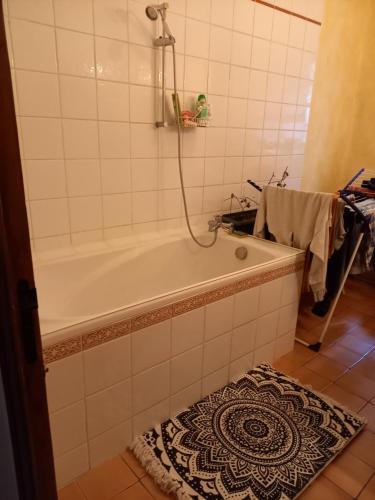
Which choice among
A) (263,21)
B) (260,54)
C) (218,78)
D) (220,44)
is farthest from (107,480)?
(263,21)

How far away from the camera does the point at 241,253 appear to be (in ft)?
7.39

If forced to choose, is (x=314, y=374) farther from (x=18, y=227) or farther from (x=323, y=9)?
(x=323, y=9)

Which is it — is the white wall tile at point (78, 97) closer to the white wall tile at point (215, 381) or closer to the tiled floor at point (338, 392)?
the white wall tile at point (215, 381)

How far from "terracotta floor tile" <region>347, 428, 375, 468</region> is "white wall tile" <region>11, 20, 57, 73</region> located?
7.29ft

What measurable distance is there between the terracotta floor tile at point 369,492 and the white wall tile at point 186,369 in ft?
2.55

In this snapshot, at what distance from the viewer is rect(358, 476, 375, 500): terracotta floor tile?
131 centimetres

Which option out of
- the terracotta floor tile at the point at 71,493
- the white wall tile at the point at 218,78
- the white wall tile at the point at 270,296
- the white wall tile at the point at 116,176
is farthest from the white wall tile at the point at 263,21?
the terracotta floor tile at the point at 71,493

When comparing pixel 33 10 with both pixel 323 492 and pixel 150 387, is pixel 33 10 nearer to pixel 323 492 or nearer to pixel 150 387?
pixel 150 387

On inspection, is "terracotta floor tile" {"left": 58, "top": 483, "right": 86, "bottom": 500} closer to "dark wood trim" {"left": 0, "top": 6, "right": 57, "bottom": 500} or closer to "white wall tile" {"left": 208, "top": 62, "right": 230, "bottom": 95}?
"dark wood trim" {"left": 0, "top": 6, "right": 57, "bottom": 500}

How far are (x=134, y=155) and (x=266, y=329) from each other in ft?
4.19

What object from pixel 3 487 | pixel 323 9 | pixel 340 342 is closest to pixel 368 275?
Answer: pixel 340 342

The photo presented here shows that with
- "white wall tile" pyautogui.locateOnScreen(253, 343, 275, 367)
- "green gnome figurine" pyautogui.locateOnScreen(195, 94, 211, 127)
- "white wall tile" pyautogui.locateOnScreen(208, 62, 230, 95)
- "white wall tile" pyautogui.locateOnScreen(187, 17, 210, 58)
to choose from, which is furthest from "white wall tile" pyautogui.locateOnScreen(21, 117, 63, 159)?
"white wall tile" pyautogui.locateOnScreen(253, 343, 275, 367)

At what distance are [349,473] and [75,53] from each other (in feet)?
7.39

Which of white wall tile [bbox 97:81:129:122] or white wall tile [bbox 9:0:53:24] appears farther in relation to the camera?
white wall tile [bbox 97:81:129:122]
